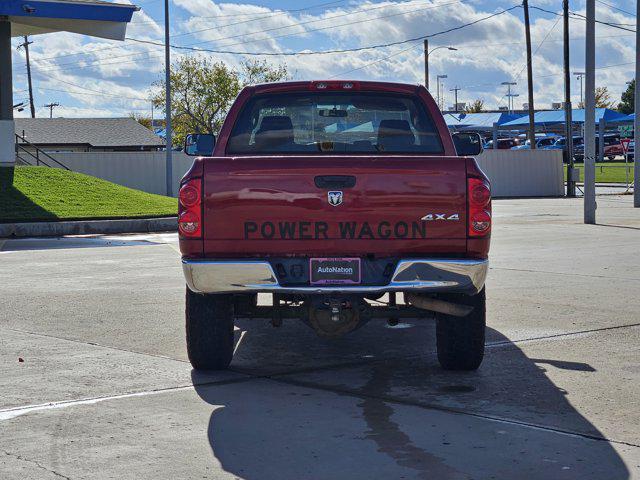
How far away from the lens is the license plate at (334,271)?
268 inches

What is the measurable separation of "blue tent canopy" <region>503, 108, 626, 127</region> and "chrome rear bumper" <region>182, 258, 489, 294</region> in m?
55.9

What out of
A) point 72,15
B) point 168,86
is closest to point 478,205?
A: point 72,15

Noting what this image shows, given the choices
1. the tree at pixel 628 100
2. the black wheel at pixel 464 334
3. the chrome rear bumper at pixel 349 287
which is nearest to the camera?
the chrome rear bumper at pixel 349 287

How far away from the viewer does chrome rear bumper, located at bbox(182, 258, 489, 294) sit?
22.1ft

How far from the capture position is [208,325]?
7.37m

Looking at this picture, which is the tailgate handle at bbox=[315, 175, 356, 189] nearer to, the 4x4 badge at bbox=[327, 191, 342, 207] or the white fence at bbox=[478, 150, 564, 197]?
the 4x4 badge at bbox=[327, 191, 342, 207]

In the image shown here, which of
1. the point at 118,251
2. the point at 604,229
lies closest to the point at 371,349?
the point at 118,251

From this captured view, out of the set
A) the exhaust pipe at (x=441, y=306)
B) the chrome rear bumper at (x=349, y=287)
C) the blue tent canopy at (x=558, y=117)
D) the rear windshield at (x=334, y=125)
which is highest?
the blue tent canopy at (x=558, y=117)

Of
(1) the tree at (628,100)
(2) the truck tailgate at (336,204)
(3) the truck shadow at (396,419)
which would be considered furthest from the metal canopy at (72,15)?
(1) the tree at (628,100)

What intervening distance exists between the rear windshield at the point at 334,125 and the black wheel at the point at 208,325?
1179mm

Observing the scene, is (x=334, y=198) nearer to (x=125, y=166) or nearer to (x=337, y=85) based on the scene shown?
(x=337, y=85)

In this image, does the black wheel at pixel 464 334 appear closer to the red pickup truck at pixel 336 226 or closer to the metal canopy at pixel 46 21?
the red pickup truck at pixel 336 226

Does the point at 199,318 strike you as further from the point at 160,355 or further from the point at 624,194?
the point at 624,194

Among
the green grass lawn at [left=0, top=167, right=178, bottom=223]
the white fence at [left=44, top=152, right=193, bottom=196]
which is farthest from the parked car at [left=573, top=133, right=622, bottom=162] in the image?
the green grass lawn at [left=0, top=167, right=178, bottom=223]
